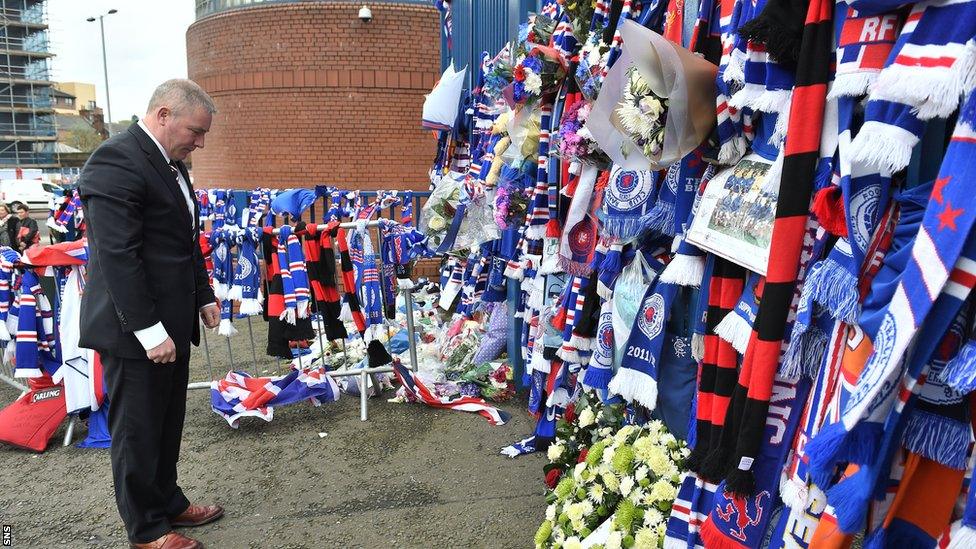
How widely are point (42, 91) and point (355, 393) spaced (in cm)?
5610

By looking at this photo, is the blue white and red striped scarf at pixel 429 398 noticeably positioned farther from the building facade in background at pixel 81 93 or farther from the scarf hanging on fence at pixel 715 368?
the building facade in background at pixel 81 93

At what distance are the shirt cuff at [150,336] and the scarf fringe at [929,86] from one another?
8.99 feet

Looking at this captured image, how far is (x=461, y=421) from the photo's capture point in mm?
4711

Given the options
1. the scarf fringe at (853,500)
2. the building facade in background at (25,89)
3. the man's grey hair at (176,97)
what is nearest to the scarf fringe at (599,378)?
the scarf fringe at (853,500)

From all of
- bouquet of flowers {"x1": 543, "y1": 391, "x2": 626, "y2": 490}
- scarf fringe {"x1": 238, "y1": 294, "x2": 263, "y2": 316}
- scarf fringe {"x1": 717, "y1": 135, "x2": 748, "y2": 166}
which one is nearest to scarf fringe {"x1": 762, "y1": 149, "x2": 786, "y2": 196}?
scarf fringe {"x1": 717, "y1": 135, "x2": 748, "y2": 166}

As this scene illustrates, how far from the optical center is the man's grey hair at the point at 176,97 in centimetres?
304

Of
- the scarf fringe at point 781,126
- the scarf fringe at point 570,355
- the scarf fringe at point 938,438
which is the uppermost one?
the scarf fringe at point 781,126

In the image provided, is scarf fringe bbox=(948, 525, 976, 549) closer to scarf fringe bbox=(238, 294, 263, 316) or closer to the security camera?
scarf fringe bbox=(238, 294, 263, 316)

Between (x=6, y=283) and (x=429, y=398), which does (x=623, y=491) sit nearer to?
(x=429, y=398)

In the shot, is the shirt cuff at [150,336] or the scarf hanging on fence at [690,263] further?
the shirt cuff at [150,336]

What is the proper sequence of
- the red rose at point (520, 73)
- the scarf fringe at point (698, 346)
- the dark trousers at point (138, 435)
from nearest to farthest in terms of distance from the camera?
the scarf fringe at point (698, 346), the dark trousers at point (138, 435), the red rose at point (520, 73)

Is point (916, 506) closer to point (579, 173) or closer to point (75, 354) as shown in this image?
point (579, 173)

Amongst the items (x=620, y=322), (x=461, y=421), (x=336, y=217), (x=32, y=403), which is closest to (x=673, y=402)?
(x=620, y=322)

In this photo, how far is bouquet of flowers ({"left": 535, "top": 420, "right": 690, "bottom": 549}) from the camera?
2.61 m
